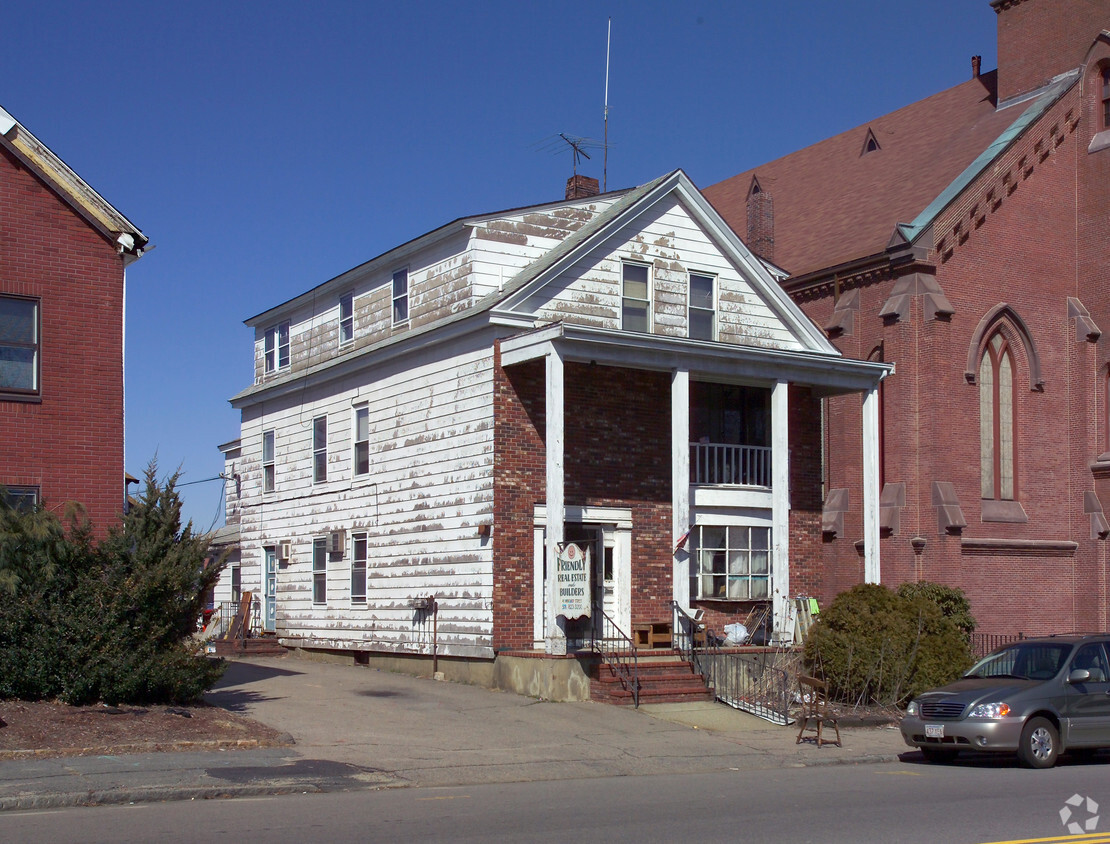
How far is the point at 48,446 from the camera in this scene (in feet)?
59.2

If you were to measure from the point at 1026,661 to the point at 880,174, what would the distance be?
72.5 feet

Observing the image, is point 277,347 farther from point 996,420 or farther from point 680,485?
point 996,420

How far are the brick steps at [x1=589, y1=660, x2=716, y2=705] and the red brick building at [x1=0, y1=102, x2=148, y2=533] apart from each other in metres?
8.04

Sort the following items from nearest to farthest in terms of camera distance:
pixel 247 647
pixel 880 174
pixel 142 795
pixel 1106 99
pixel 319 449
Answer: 1. pixel 142 795
2. pixel 319 449
3. pixel 247 647
4. pixel 1106 99
5. pixel 880 174

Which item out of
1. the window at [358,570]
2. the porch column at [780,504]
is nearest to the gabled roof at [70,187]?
the window at [358,570]

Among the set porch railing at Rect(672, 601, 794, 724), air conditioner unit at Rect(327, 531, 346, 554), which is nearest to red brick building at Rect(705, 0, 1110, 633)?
porch railing at Rect(672, 601, 794, 724)

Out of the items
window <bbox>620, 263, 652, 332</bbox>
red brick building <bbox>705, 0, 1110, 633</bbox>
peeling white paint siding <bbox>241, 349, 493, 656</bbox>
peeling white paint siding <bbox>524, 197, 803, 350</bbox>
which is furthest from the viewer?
red brick building <bbox>705, 0, 1110, 633</bbox>

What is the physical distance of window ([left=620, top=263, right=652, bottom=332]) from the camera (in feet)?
80.1

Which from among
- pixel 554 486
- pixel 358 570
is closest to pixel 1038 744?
pixel 554 486

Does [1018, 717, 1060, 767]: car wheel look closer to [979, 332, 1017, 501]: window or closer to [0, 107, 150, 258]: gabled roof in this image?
[0, 107, 150, 258]: gabled roof

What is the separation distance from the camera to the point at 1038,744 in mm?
15188

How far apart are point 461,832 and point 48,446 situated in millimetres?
10664

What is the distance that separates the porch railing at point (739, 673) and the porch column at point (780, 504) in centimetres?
154

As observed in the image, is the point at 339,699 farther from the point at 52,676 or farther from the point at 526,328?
the point at 526,328
